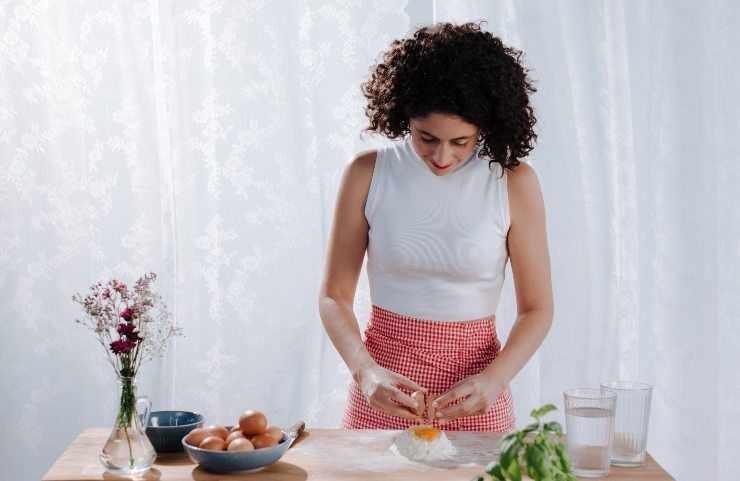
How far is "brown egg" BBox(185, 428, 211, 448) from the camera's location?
5.45 feet

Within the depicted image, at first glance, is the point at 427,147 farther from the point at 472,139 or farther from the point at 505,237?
the point at 505,237

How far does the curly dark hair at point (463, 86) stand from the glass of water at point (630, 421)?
67cm

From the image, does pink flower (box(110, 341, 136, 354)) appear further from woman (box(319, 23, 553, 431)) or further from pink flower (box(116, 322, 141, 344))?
woman (box(319, 23, 553, 431))

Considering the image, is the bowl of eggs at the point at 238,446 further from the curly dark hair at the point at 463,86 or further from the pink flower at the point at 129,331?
the curly dark hair at the point at 463,86

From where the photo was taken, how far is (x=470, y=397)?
191 centimetres

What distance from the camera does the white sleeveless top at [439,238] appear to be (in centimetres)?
216

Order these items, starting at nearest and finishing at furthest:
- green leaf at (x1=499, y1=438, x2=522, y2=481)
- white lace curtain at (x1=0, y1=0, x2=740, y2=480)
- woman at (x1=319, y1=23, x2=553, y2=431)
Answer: green leaf at (x1=499, y1=438, x2=522, y2=481) → woman at (x1=319, y1=23, x2=553, y2=431) → white lace curtain at (x1=0, y1=0, x2=740, y2=480)

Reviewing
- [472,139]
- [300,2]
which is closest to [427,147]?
[472,139]

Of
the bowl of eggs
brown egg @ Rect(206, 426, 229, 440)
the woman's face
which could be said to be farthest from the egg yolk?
the woman's face

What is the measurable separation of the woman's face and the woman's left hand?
19.5 inches

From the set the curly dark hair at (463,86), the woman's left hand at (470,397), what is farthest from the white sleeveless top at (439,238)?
the woman's left hand at (470,397)

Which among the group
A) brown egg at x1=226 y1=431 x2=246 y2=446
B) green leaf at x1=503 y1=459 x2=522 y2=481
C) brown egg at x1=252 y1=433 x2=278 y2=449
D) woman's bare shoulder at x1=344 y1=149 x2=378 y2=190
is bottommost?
brown egg at x1=252 y1=433 x2=278 y2=449

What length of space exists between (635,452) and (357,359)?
661mm

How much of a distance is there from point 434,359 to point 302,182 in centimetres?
132
